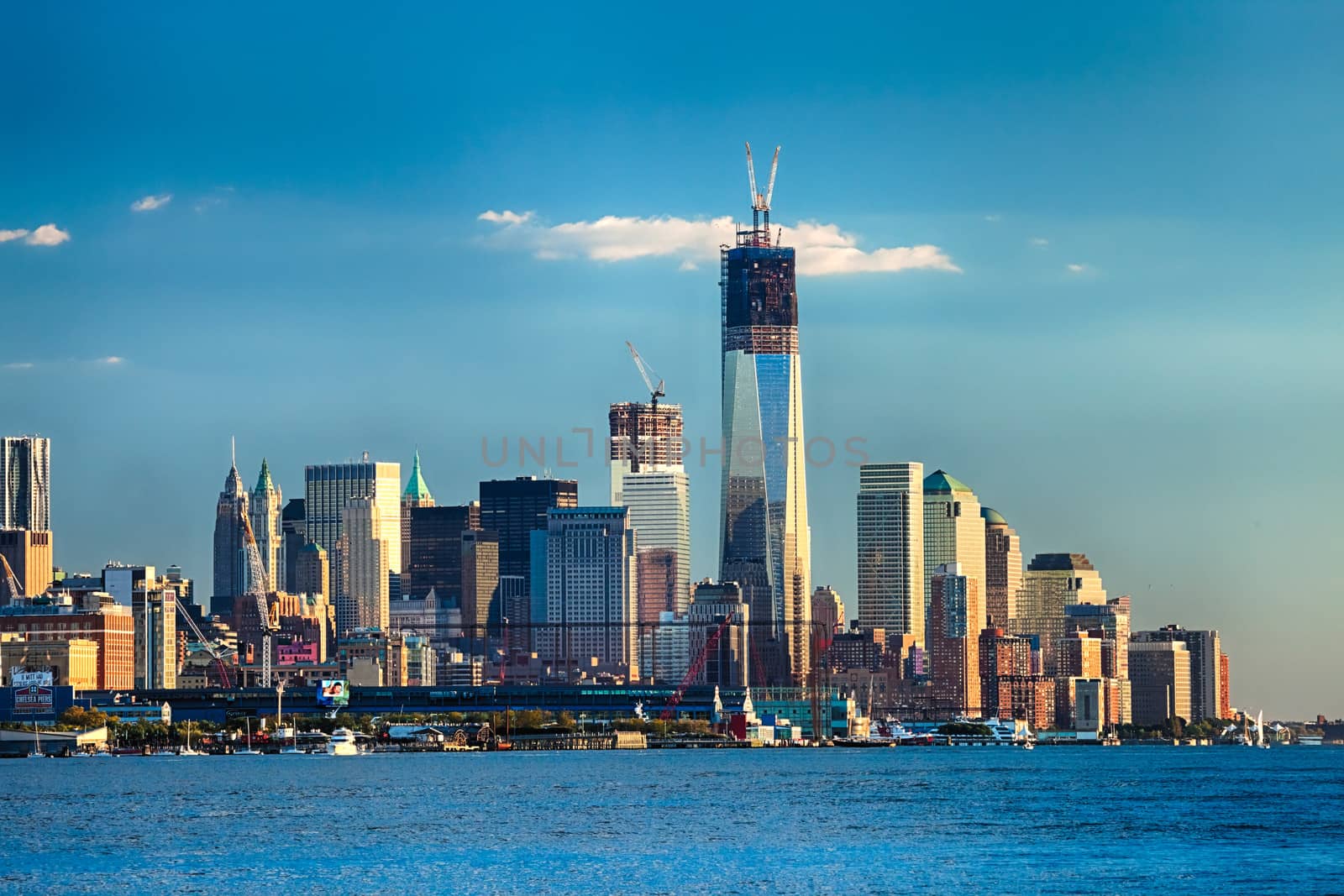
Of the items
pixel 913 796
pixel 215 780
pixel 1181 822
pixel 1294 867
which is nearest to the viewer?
pixel 1294 867

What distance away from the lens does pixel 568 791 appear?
560ft

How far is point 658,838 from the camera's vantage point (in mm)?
122312

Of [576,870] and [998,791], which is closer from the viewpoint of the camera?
[576,870]

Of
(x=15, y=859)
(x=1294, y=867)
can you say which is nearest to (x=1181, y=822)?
(x=1294, y=867)

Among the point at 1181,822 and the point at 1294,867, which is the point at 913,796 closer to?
the point at 1181,822

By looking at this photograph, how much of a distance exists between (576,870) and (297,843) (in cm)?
2048

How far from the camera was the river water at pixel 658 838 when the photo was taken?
10144cm

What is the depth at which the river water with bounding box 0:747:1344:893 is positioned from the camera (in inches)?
3994

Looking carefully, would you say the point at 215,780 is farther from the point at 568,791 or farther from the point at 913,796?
the point at 913,796

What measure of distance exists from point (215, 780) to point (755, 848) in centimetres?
8234

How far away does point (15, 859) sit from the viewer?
111 m

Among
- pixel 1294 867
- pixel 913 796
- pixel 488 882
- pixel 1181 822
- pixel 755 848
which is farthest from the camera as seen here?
pixel 913 796

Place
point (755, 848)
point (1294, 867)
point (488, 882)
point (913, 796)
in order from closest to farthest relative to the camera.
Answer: point (488, 882), point (1294, 867), point (755, 848), point (913, 796)

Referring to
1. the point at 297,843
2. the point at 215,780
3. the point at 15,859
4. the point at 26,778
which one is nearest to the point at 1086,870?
the point at 297,843
